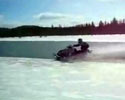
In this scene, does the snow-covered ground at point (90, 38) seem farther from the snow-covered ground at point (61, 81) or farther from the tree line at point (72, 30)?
the snow-covered ground at point (61, 81)

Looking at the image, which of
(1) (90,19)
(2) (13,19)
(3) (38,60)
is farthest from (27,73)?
(1) (90,19)

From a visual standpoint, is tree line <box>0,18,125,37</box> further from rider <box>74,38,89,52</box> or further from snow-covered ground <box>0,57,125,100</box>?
snow-covered ground <box>0,57,125,100</box>

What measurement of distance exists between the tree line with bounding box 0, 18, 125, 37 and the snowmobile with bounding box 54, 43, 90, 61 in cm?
9

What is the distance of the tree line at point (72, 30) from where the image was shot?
175cm

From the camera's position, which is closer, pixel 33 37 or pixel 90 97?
pixel 90 97

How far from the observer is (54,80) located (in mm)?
1751

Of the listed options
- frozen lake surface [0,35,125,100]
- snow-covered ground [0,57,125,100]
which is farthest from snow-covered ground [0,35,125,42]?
snow-covered ground [0,57,125,100]

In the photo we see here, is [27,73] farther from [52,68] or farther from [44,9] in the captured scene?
[44,9]

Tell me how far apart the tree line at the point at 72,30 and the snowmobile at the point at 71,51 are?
0.29ft

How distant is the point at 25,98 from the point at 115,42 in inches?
24.9

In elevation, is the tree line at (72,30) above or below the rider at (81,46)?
above

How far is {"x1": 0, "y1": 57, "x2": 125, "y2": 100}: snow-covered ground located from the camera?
5.50 feet

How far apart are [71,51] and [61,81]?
194 mm

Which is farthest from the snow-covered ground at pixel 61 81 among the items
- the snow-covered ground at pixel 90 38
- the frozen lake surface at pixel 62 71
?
the snow-covered ground at pixel 90 38
